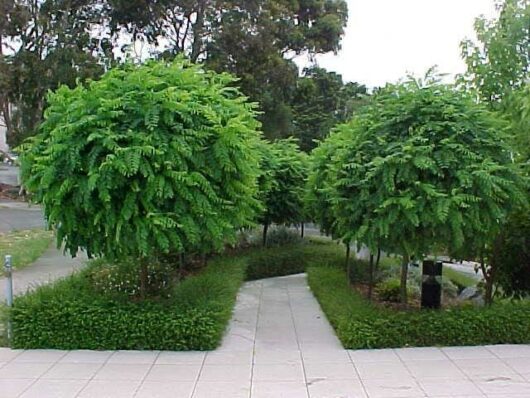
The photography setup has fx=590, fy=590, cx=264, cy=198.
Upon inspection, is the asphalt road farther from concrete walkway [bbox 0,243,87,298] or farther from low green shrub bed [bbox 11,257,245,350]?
low green shrub bed [bbox 11,257,245,350]

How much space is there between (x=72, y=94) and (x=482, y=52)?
221 inches

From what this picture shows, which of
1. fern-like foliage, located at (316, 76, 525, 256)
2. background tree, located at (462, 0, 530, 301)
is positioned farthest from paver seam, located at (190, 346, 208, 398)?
background tree, located at (462, 0, 530, 301)

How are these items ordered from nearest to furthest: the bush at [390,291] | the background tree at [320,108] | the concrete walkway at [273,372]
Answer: the concrete walkway at [273,372]
the bush at [390,291]
the background tree at [320,108]

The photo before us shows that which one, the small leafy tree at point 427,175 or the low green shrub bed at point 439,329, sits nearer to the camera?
the small leafy tree at point 427,175

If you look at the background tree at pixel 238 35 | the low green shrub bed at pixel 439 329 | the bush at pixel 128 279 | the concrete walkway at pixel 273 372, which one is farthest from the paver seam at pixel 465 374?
the background tree at pixel 238 35

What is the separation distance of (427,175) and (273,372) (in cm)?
285

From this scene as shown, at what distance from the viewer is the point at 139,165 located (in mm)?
6285

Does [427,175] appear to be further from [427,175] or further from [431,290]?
[431,290]

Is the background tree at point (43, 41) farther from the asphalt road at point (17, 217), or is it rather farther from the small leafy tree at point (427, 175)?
the small leafy tree at point (427, 175)

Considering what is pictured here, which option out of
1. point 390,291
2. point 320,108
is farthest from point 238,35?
point 390,291

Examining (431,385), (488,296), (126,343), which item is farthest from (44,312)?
(488,296)

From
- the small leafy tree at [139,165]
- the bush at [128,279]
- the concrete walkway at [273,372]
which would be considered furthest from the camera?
the bush at [128,279]

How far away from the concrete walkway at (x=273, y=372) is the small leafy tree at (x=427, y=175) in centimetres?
132

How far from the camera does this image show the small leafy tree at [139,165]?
640 cm
